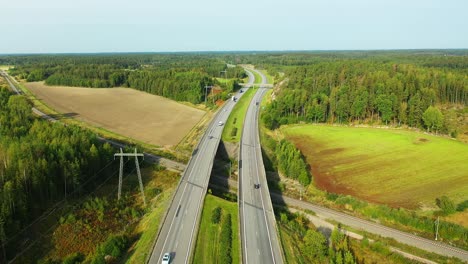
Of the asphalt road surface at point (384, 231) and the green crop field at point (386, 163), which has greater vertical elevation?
the green crop field at point (386, 163)

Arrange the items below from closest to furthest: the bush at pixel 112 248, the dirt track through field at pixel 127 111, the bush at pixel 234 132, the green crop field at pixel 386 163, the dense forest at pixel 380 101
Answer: the bush at pixel 112 248 < the green crop field at pixel 386 163 < the bush at pixel 234 132 < the dirt track through field at pixel 127 111 < the dense forest at pixel 380 101

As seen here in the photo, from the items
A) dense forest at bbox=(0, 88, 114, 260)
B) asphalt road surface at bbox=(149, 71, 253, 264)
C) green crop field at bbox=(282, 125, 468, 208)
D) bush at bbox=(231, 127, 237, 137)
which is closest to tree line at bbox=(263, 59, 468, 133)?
green crop field at bbox=(282, 125, 468, 208)

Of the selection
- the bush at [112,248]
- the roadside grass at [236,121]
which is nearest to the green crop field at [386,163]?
the roadside grass at [236,121]

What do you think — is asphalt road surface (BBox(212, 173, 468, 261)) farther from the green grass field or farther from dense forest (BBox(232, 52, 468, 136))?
dense forest (BBox(232, 52, 468, 136))

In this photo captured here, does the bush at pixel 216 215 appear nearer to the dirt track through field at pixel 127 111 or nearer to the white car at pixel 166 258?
the white car at pixel 166 258

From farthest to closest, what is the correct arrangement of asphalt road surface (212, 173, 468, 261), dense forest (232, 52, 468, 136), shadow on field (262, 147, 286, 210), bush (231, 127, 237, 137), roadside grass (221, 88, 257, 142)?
dense forest (232, 52, 468, 136), bush (231, 127, 237, 137), roadside grass (221, 88, 257, 142), shadow on field (262, 147, 286, 210), asphalt road surface (212, 173, 468, 261)

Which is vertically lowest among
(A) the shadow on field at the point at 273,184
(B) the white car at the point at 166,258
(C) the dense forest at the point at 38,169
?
(A) the shadow on field at the point at 273,184

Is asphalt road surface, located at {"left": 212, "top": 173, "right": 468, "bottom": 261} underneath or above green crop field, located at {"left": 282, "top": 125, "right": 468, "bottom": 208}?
underneath

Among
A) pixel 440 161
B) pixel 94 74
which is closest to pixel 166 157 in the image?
pixel 440 161
